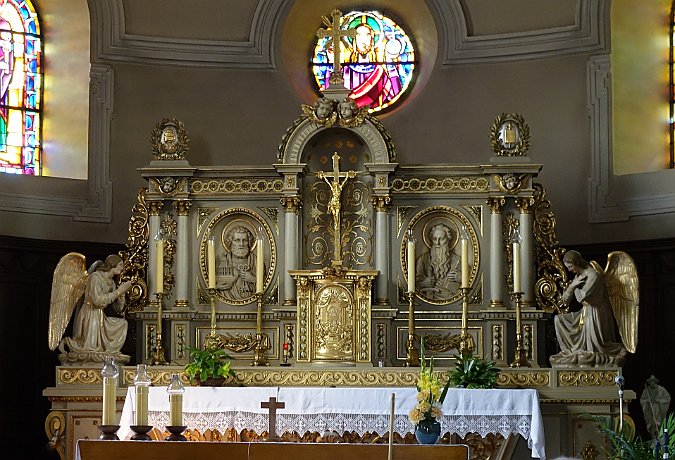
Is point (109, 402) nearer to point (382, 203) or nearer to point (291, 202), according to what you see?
point (291, 202)

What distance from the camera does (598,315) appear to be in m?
13.3

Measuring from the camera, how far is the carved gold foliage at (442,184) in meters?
14.2

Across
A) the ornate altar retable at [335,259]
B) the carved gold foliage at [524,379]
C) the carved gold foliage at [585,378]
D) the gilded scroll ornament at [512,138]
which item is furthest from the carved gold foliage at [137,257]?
the carved gold foliage at [585,378]

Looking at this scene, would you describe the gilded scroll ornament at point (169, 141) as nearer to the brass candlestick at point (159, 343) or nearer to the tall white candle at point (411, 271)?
the brass candlestick at point (159, 343)

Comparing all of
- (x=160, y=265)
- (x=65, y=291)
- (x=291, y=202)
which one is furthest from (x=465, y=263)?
(x=65, y=291)

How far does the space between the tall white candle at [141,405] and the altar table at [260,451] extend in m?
0.81

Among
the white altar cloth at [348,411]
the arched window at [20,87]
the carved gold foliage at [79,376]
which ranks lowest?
the white altar cloth at [348,411]

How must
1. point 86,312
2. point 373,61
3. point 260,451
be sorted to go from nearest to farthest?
point 260,451 → point 86,312 → point 373,61

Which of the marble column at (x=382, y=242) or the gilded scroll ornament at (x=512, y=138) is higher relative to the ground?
the gilded scroll ornament at (x=512, y=138)

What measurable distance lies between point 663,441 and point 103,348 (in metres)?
8.51

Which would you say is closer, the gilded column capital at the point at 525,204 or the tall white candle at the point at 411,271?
the tall white candle at the point at 411,271

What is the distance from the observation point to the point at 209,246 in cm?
1364

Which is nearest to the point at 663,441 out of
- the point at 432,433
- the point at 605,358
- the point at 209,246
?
the point at 432,433

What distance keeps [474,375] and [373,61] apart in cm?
669
